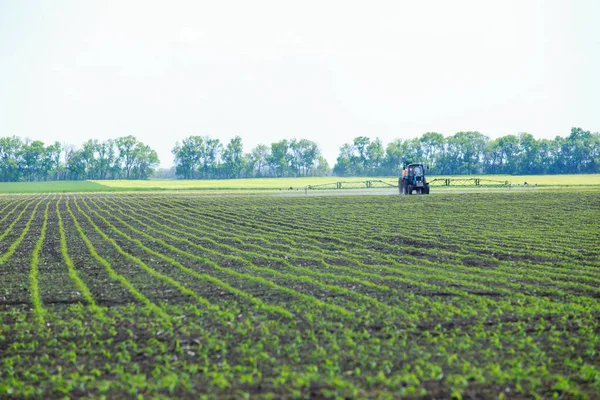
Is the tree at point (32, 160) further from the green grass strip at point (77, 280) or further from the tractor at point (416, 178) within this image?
the green grass strip at point (77, 280)

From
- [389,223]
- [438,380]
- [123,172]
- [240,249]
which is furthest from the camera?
[123,172]

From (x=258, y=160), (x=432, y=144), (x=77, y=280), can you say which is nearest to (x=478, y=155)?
(x=432, y=144)

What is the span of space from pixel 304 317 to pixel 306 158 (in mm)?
178359

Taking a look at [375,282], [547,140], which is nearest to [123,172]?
[547,140]

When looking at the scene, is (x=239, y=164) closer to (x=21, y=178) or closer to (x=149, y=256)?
(x=21, y=178)

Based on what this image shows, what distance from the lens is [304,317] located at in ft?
39.1

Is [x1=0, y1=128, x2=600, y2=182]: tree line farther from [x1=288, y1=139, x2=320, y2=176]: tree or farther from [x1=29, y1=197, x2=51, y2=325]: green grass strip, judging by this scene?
[x1=29, y1=197, x2=51, y2=325]: green grass strip

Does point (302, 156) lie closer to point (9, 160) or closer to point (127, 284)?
point (9, 160)

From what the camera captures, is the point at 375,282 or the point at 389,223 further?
the point at 389,223

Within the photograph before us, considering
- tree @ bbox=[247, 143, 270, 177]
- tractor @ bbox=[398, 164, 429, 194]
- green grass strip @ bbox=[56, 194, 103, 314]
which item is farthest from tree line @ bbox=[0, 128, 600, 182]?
green grass strip @ bbox=[56, 194, 103, 314]

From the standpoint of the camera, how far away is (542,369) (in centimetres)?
886

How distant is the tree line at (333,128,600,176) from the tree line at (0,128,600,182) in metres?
0.24

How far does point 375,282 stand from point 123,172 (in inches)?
6750

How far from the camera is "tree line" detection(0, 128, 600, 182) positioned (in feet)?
535
